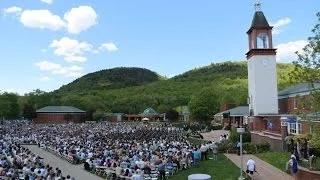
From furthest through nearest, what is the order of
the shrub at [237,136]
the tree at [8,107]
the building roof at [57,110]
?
the building roof at [57,110] < the tree at [8,107] < the shrub at [237,136]

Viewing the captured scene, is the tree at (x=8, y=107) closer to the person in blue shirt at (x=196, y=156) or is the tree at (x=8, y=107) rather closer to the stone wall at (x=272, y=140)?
the stone wall at (x=272, y=140)

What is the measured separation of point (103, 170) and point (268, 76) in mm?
27415

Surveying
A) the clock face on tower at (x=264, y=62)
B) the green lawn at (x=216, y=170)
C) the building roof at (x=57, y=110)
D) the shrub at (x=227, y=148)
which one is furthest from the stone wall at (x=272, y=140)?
the building roof at (x=57, y=110)

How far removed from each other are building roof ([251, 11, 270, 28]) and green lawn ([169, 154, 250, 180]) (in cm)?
2399

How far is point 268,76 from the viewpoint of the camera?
50.7 meters

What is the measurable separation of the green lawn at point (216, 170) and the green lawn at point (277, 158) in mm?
2612

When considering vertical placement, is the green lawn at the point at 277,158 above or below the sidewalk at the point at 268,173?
above

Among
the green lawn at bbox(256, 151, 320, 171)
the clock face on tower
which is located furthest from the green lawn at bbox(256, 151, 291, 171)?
the clock face on tower

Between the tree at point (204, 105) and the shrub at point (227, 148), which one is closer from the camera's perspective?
the shrub at point (227, 148)

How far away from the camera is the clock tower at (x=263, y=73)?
1996 inches

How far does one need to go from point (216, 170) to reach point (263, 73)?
25.0 meters

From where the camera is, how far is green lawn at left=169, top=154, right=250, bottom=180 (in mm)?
26031

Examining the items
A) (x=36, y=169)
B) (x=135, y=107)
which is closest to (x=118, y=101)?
(x=135, y=107)

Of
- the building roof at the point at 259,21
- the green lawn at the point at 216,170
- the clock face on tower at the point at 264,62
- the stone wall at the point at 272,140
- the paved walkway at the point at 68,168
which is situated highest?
the building roof at the point at 259,21
